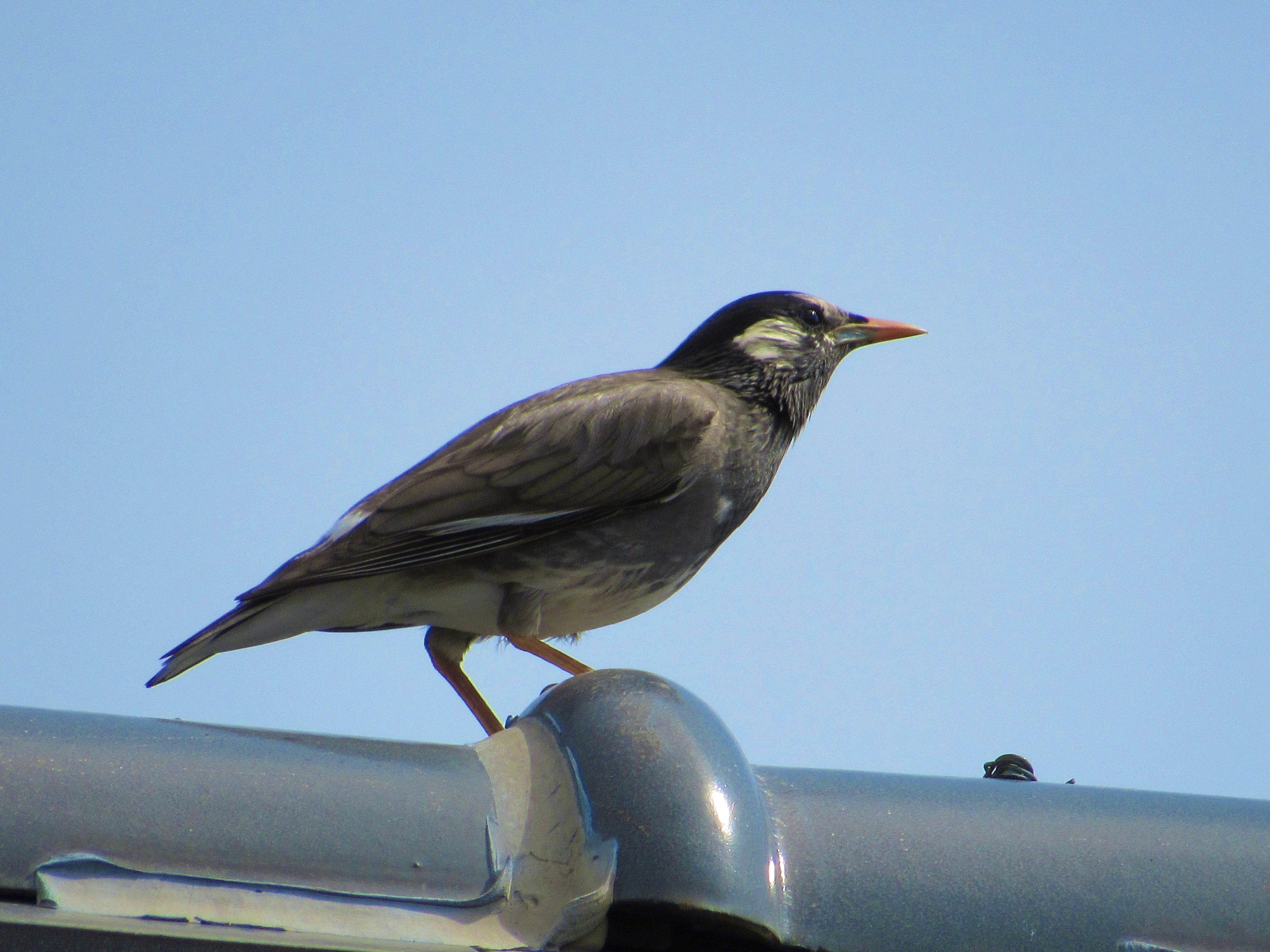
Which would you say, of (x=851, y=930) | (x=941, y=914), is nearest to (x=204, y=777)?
(x=851, y=930)

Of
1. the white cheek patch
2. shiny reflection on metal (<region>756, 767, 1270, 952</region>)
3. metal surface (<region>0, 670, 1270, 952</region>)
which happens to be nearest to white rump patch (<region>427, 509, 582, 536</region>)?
the white cheek patch

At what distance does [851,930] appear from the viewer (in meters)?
1.95

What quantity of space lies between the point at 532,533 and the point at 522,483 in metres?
0.19

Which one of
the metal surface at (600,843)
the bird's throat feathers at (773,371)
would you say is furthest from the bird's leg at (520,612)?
the metal surface at (600,843)

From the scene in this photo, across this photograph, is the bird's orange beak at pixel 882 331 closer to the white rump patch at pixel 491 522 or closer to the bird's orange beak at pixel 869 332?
the bird's orange beak at pixel 869 332

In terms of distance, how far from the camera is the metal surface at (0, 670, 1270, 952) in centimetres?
174

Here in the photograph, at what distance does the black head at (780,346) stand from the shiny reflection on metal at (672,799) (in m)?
2.85

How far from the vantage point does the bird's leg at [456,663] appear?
4.34m

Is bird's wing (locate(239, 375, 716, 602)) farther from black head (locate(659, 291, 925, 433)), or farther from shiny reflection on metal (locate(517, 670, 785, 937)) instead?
shiny reflection on metal (locate(517, 670, 785, 937))

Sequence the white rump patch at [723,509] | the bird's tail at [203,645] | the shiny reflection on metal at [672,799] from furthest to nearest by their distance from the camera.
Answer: the white rump patch at [723,509], the bird's tail at [203,645], the shiny reflection on metal at [672,799]

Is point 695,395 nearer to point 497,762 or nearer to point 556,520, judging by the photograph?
point 556,520

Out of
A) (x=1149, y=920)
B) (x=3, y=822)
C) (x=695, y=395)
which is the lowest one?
(x=1149, y=920)

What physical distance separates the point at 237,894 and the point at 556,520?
2377 millimetres

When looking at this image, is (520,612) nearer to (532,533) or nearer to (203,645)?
(532,533)
